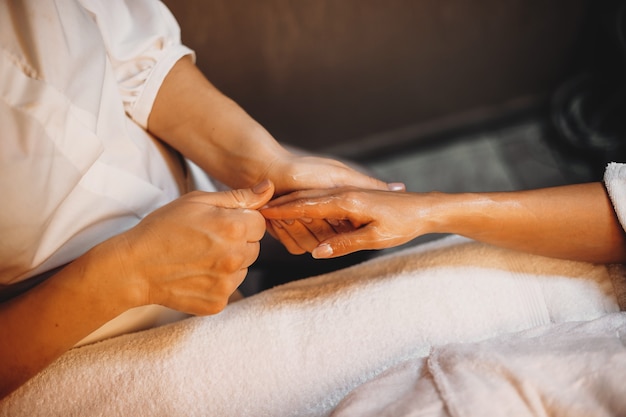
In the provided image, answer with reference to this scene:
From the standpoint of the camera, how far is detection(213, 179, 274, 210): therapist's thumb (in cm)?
77

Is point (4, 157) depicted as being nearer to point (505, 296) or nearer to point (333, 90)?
point (505, 296)

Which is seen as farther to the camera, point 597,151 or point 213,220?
point 597,151

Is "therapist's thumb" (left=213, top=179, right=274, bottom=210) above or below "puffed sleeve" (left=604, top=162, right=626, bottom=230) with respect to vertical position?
below

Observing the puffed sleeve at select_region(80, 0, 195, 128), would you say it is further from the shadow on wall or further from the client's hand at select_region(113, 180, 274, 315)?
the shadow on wall

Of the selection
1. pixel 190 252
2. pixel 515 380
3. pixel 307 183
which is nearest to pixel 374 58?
pixel 307 183

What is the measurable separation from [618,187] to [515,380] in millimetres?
383

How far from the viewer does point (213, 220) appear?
2.38 feet

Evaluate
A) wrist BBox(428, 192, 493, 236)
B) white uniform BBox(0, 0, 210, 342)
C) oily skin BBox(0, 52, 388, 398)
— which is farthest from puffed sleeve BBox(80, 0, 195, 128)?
wrist BBox(428, 192, 493, 236)

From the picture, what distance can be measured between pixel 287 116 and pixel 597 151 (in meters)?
1.09

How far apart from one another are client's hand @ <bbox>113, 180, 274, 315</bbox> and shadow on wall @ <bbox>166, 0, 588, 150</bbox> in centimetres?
72

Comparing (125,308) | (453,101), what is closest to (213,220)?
(125,308)

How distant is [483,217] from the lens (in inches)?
31.8

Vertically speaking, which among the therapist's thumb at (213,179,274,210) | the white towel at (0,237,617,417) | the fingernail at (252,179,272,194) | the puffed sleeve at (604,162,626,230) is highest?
the puffed sleeve at (604,162,626,230)

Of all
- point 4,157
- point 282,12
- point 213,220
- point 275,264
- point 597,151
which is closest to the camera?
point 4,157
